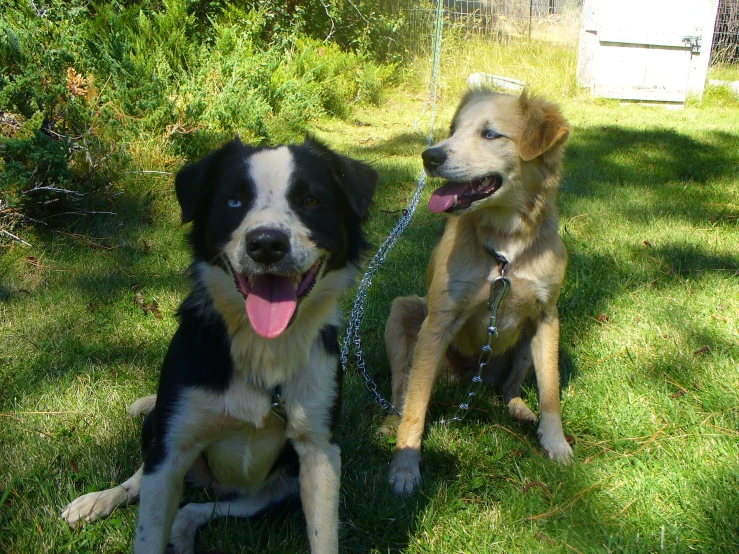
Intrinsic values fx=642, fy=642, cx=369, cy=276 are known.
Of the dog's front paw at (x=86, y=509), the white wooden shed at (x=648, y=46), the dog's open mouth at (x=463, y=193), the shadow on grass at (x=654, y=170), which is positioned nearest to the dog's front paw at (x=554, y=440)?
the dog's open mouth at (x=463, y=193)

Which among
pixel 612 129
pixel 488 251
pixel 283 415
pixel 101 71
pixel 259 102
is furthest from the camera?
pixel 612 129

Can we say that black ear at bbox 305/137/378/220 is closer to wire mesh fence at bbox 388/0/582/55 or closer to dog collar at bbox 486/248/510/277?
dog collar at bbox 486/248/510/277

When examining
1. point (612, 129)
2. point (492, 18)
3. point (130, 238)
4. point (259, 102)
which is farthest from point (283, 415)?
point (492, 18)

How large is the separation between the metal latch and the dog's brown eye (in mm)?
10560

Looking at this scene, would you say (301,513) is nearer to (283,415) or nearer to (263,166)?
(283,415)

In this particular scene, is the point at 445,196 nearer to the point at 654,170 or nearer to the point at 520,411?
the point at 520,411

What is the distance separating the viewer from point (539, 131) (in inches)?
118

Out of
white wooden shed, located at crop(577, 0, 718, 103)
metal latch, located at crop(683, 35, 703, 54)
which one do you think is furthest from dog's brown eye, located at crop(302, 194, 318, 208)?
metal latch, located at crop(683, 35, 703, 54)

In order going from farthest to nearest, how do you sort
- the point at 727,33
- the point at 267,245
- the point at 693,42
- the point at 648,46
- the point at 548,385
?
the point at 727,33 < the point at 648,46 < the point at 693,42 < the point at 548,385 < the point at 267,245

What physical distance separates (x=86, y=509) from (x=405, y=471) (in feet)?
4.09

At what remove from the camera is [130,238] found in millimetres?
4809

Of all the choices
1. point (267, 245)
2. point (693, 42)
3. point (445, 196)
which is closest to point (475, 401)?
point (445, 196)

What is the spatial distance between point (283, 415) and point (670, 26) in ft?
36.3

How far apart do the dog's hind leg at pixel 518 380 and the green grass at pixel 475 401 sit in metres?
0.07
